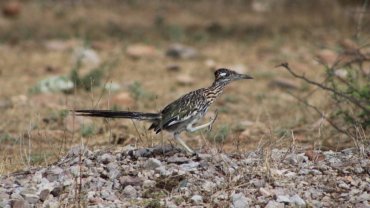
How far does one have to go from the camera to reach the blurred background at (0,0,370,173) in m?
9.33

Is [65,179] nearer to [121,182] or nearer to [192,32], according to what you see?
[121,182]

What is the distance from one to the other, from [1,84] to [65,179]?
681 centimetres

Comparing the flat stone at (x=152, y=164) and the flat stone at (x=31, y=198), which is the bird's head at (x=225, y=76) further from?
the flat stone at (x=31, y=198)

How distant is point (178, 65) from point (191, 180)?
800 centimetres

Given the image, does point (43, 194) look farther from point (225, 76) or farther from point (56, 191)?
point (225, 76)

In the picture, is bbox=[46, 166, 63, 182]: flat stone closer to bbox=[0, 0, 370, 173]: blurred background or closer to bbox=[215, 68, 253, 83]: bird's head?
bbox=[0, 0, 370, 173]: blurred background

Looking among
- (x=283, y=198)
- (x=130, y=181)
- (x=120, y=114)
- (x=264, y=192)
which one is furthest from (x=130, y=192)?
(x=283, y=198)

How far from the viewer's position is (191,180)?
21.1ft

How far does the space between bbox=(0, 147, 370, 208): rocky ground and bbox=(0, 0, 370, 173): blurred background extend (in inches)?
21.1

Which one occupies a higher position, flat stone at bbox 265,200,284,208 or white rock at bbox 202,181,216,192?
white rock at bbox 202,181,216,192

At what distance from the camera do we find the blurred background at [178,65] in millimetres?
9328

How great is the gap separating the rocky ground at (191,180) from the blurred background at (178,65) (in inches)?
21.1

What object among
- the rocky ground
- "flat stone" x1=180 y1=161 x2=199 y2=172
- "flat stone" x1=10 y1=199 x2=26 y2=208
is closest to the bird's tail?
the rocky ground

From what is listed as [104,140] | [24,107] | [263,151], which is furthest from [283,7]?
[263,151]
